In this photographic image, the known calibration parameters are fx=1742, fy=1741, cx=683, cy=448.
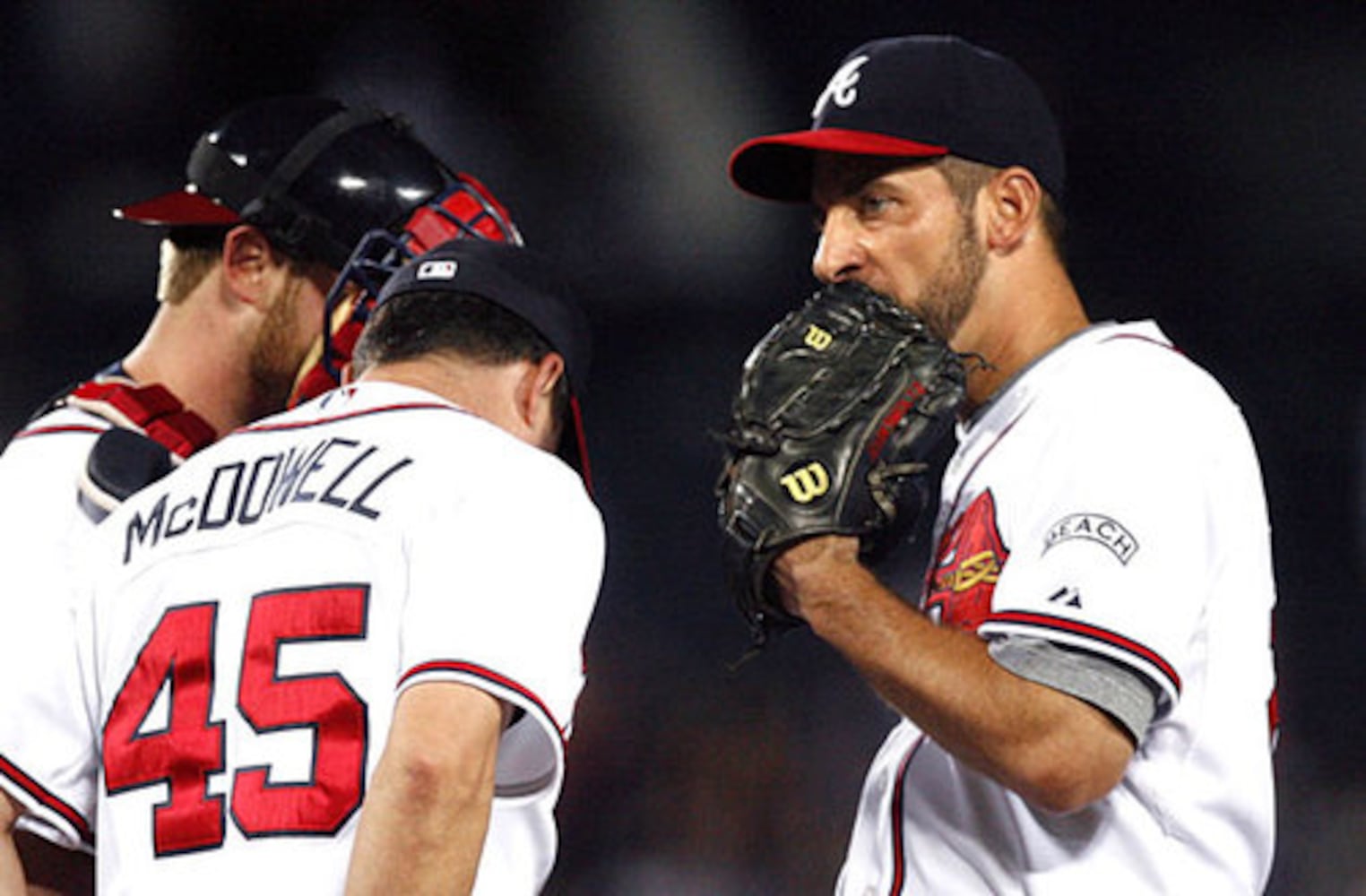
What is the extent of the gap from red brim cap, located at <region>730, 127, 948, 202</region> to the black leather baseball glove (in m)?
0.28

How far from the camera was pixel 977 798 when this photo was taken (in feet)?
5.62

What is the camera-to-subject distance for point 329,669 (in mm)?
1518

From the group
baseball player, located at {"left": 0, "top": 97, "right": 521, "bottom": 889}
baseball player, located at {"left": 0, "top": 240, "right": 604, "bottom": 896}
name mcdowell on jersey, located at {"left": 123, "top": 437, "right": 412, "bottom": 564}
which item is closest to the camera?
baseball player, located at {"left": 0, "top": 240, "right": 604, "bottom": 896}

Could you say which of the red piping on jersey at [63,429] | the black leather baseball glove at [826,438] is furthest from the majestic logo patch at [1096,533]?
the red piping on jersey at [63,429]

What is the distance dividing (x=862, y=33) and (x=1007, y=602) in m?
3.37

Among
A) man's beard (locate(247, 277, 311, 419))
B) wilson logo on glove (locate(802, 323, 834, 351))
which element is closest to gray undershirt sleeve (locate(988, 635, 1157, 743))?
wilson logo on glove (locate(802, 323, 834, 351))

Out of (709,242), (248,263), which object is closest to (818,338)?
(248,263)

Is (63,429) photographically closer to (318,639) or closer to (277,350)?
(277,350)

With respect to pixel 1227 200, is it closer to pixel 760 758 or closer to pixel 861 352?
pixel 760 758

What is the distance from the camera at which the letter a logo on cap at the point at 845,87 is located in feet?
6.61

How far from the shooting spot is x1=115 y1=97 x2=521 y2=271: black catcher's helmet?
2.29 metres

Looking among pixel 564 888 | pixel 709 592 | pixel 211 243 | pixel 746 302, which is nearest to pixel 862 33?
pixel 746 302

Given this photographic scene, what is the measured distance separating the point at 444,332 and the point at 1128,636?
0.75 metres

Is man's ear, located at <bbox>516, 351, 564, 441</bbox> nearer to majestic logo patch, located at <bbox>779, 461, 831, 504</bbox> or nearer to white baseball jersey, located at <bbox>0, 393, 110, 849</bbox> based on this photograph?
majestic logo patch, located at <bbox>779, 461, 831, 504</bbox>
